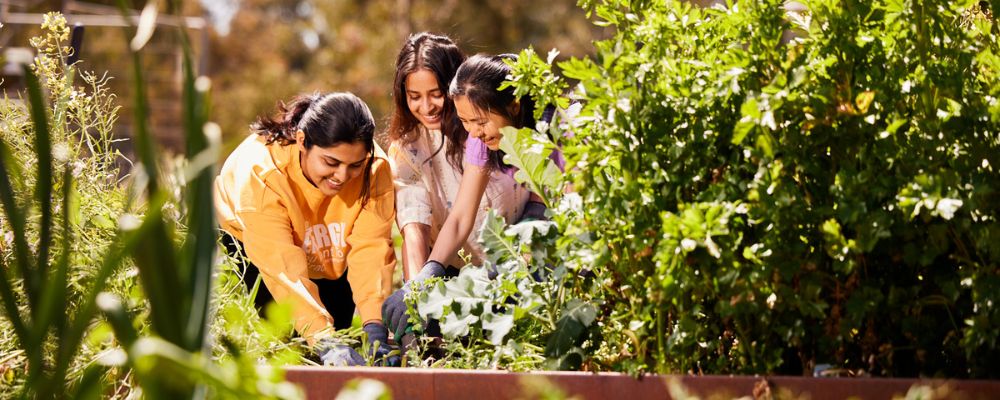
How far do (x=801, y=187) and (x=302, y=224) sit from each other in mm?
1888

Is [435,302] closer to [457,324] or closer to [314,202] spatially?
[457,324]

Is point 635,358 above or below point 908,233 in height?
below

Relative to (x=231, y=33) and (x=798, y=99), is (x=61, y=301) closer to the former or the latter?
(x=798, y=99)

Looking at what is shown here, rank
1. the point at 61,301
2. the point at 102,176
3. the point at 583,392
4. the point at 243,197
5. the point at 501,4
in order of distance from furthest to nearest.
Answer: the point at 501,4, the point at 243,197, the point at 102,176, the point at 583,392, the point at 61,301

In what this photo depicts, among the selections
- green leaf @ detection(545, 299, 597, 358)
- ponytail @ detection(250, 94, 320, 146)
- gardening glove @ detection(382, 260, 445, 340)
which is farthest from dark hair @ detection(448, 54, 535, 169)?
green leaf @ detection(545, 299, 597, 358)

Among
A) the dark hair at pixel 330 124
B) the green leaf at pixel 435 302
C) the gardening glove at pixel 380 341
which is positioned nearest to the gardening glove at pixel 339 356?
the gardening glove at pixel 380 341

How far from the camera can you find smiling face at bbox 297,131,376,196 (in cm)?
328

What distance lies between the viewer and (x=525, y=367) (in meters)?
2.12

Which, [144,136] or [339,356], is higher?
[144,136]

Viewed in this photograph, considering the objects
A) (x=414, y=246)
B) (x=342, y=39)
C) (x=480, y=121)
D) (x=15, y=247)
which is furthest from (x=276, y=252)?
(x=342, y=39)

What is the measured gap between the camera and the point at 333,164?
10.9ft

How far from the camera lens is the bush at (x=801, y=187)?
1.69 metres

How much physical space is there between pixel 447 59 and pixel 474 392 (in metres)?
1.96

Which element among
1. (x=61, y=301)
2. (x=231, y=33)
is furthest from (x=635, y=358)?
(x=231, y=33)
